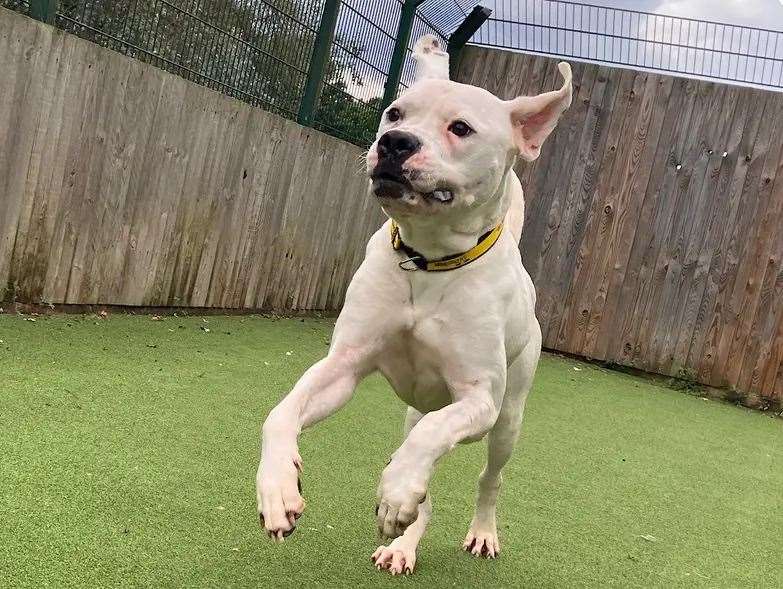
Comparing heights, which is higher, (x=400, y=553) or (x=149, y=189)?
(x=149, y=189)

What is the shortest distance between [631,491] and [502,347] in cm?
204

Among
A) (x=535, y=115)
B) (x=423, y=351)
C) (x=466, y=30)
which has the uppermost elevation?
(x=466, y=30)

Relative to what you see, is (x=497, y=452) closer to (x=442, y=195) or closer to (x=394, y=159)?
(x=442, y=195)

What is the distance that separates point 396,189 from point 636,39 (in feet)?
23.5

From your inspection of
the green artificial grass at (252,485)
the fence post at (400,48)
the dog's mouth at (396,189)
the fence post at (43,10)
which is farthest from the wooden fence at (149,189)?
the dog's mouth at (396,189)

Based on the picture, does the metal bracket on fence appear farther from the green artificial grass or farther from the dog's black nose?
the dog's black nose

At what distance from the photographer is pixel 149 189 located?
5.39 metres

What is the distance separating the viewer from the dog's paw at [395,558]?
256 cm

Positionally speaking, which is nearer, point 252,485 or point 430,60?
point 430,60

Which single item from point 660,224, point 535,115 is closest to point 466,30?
point 660,224

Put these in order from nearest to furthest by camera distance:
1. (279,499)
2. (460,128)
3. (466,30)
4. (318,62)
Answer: (279,499) < (460,128) < (318,62) < (466,30)

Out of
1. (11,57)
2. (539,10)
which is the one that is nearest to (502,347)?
(11,57)

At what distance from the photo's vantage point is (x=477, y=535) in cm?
291

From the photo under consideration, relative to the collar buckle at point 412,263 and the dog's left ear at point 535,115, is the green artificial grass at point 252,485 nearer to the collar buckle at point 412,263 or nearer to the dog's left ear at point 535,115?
the collar buckle at point 412,263
